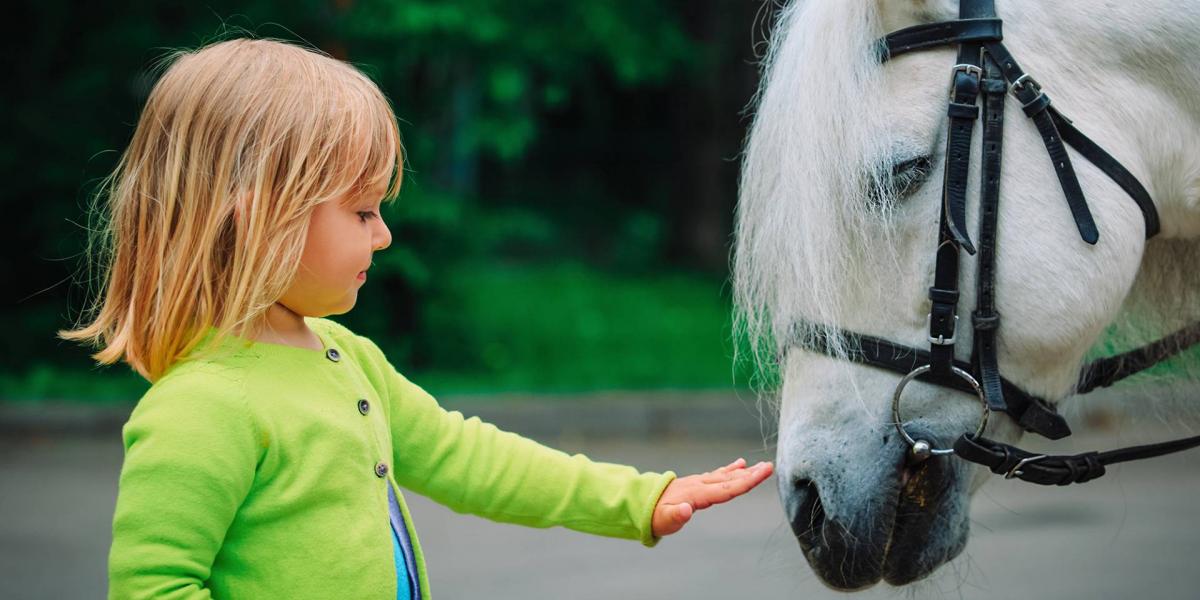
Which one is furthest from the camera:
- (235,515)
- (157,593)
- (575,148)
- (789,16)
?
(575,148)

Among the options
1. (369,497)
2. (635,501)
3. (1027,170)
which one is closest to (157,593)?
(369,497)

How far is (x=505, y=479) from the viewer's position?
1705mm

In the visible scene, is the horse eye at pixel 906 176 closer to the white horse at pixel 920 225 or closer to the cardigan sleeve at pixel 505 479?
the white horse at pixel 920 225

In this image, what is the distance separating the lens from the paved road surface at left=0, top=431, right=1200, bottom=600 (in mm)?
3914

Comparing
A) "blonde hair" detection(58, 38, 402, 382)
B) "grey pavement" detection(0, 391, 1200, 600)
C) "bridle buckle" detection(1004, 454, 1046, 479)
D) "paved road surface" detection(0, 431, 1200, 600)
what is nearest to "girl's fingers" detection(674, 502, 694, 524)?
"bridle buckle" detection(1004, 454, 1046, 479)

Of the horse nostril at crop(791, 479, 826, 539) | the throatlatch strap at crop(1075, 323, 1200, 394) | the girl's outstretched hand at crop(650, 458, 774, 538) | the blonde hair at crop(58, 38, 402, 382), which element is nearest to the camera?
the blonde hair at crop(58, 38, 402, 382)

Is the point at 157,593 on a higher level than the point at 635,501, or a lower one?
higher

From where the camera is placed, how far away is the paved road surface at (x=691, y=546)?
3.91 m

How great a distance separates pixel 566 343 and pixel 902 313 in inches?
245

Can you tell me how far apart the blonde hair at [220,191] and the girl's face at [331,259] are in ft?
0.09

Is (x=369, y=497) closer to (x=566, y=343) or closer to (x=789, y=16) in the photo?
(x=789, y=16)

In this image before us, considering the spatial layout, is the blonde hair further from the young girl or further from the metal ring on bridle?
the metal ring on bridle

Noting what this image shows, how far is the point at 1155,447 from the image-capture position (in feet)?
6.06

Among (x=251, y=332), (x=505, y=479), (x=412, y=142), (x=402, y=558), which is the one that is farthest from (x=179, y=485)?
(x=412, y=142)
